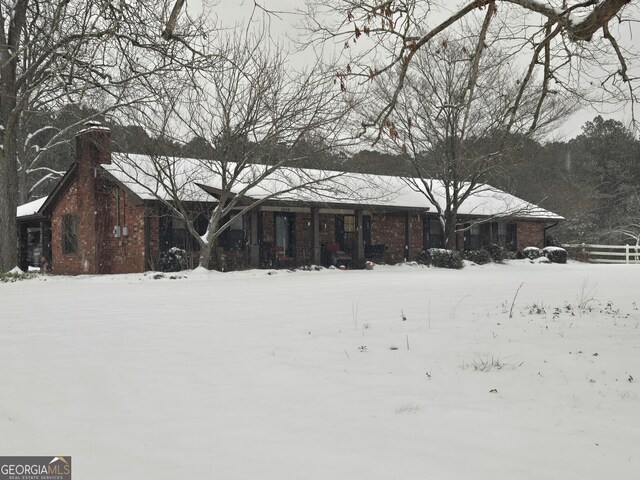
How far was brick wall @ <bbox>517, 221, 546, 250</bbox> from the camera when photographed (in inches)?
1171

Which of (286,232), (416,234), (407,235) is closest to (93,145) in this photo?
(286,232)

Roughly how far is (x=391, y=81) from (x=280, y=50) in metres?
5.63

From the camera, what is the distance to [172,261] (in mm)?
18453

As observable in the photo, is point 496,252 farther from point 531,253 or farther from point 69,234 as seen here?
point 69,234

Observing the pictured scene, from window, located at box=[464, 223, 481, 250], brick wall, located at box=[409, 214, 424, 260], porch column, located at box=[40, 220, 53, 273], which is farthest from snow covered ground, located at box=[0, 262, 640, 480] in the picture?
window, located at box=[464, 223, 481, 250]

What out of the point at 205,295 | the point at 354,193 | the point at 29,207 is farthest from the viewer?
the point at 29,207

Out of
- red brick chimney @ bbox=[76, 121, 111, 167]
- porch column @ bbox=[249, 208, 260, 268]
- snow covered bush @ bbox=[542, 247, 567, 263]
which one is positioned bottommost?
snow covered bush @ bbox=[542, 247, 567, 263]

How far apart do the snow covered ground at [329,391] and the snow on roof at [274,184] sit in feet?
32.9

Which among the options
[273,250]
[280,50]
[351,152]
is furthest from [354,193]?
[280,50]

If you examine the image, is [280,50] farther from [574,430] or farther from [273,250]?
[574,430]

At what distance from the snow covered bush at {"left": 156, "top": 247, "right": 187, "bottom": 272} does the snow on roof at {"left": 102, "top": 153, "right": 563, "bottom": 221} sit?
1881 mm

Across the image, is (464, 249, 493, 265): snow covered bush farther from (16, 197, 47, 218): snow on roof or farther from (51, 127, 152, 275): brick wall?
(16, 197, 47, 218): snow on roof

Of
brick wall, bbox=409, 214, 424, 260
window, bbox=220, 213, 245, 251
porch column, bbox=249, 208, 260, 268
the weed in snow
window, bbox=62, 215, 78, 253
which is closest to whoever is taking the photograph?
the weed in snow

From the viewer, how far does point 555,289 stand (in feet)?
37.7
